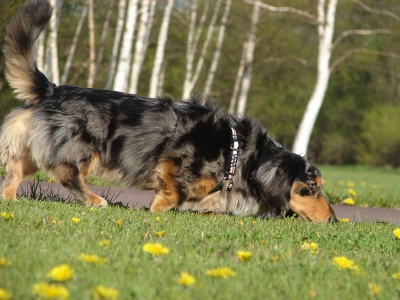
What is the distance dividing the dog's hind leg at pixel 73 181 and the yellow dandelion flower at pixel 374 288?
315 cm

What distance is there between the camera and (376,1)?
22.9 metres

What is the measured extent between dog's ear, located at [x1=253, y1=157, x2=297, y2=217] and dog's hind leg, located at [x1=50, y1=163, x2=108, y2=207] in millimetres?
1613

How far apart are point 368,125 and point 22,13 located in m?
43.5

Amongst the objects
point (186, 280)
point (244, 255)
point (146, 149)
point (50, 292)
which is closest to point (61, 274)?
point (50, 292)

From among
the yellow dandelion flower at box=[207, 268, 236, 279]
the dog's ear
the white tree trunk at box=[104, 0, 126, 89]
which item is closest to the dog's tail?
the dog's ear

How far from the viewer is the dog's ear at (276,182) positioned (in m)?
5.57

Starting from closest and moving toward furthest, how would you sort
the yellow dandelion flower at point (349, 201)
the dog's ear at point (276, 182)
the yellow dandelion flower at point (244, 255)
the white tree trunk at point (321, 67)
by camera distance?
the yellow dandelion flower at point (244, 255), the dog's ear at point (276, 182), the yellow dandelion flower at point (349, 201), the white tree trunk at point (321, 67)

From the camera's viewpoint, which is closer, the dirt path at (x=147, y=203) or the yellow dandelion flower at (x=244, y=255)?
the yellow dandelion flower at (x=244, y=255)

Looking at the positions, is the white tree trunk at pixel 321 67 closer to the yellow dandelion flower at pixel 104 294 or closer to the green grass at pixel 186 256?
the green grass at pixel 186 256

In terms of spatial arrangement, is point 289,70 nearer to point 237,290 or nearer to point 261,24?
point 261,24

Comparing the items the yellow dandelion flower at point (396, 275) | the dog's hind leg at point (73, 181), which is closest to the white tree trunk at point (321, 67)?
the dog's hind leg at point (73, 181)

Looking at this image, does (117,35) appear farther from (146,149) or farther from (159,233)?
(159,233)

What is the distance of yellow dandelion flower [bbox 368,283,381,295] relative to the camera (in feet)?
8.75

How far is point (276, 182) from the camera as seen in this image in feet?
18.3
